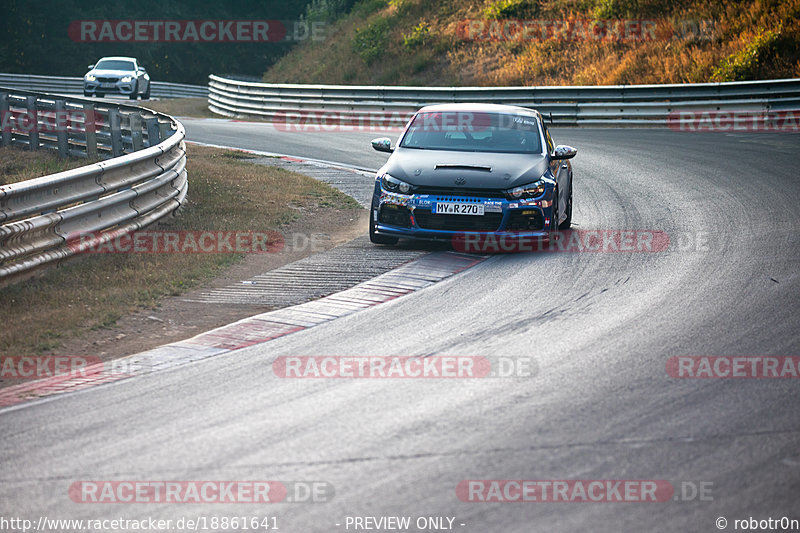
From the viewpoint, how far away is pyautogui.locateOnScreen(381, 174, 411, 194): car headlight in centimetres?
1062

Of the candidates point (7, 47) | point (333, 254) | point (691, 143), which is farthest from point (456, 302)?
point (7, 47)

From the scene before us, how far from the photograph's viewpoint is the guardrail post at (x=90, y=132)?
54.9 feet

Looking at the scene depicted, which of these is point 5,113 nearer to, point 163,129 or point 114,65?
point 163,129

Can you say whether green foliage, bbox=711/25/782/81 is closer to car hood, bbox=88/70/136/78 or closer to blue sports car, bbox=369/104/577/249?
blue sports car, bbox=369/104/577/249

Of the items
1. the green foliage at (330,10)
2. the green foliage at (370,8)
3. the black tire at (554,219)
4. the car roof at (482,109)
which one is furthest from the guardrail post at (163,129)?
the green foliage at (330,10)

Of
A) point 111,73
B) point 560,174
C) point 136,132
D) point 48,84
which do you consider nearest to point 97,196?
point 560,174

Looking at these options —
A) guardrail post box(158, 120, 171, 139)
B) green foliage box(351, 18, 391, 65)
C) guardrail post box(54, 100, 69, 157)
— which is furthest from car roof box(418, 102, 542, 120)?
green foliage box(351, 18, 391, 65)

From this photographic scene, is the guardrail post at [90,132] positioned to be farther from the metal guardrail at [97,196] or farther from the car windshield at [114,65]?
the car windshield at [114,65]

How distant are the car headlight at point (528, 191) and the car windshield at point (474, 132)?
91 centimetres

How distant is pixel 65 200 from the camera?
9398mm

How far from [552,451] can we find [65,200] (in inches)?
239

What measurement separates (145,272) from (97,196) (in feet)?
3.79

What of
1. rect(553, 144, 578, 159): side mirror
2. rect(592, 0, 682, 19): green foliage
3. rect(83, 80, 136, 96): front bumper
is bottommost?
rect(83, 80, 136, 96): front bumper

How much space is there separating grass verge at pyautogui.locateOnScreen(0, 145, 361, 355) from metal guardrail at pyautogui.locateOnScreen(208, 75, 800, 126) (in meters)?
11.0
